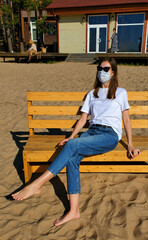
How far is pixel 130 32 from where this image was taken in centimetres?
1900

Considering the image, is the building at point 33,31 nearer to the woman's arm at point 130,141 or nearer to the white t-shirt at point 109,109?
the white t-shirt at point 109,109

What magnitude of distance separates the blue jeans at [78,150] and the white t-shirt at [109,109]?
0.09 metres

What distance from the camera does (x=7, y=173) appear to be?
341 cm

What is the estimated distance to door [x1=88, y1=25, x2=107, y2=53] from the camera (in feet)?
62.4

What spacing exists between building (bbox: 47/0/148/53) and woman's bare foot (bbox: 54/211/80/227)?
1787 centimetres

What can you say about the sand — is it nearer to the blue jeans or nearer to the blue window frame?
the blue jeans

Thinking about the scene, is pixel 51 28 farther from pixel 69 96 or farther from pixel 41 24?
pixel 69 96

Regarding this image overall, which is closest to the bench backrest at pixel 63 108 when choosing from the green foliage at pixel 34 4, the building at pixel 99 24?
the building at pixel 99 24

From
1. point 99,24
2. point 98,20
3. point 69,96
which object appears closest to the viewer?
point 69,96

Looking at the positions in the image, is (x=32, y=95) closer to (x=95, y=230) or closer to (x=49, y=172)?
(x=49, y=172)

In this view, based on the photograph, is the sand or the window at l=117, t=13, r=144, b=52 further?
the window at l=117, t=13, r=144, b=52

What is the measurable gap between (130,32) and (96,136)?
18638mm

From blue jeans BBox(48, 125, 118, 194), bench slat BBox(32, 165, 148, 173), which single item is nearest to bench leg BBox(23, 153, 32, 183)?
blue jeans BBox(48, 125, 118, 194)

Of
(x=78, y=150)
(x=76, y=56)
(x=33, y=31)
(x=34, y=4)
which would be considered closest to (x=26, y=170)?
(x=78, y=150)
